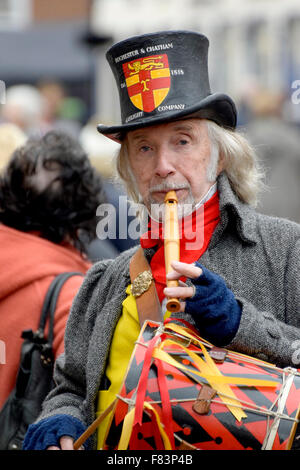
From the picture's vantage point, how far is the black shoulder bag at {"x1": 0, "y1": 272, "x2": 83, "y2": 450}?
3.30 meters

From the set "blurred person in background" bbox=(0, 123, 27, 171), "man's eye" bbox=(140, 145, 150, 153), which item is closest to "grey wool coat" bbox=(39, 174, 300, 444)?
"man's eye" bbox=(140, 145, 150, 153)

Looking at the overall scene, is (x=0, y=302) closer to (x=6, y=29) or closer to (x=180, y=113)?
(x=180, y=113)

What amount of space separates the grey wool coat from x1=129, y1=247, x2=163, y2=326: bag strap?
Answer: 6 centimetres

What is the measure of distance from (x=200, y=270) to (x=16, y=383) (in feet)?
4.12

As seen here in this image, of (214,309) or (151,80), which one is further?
(151,80)

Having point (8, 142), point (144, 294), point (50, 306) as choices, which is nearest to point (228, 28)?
point (8, 142)

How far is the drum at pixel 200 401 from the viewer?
237cm

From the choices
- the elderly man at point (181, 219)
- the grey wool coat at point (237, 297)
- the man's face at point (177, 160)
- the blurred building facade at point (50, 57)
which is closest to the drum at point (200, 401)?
the grey wool coat at point (237, 297)

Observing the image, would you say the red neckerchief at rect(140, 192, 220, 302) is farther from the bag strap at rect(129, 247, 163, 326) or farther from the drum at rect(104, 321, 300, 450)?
the drum at rect(104, 321, 300, 450)

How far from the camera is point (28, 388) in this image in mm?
3350

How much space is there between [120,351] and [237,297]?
1.53 feet

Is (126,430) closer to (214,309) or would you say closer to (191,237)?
(214,309)

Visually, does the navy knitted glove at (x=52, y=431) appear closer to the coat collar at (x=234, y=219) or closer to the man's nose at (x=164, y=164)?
the coat collar at (x=234, y=219)
